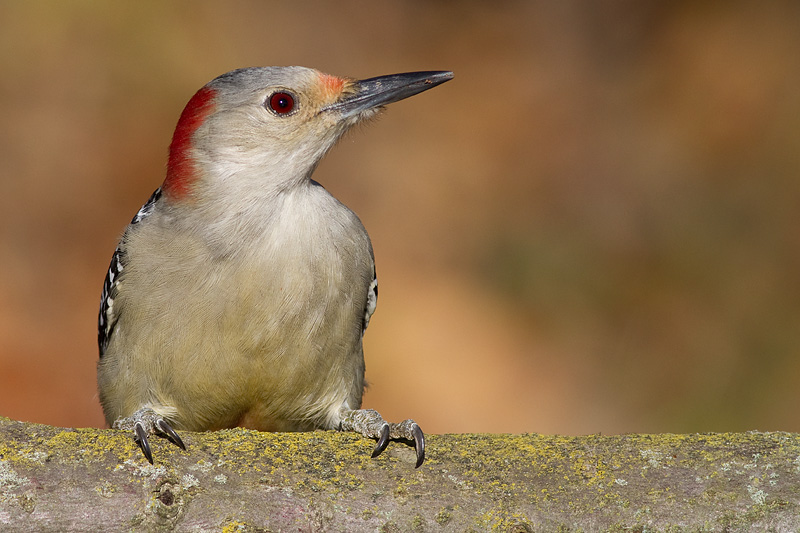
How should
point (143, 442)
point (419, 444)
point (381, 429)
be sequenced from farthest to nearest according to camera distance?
point (381, 429), point (419, 444), point (143, 442)

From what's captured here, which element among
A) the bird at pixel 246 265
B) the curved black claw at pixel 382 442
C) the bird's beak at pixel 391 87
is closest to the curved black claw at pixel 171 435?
the bird at pixel 246 265

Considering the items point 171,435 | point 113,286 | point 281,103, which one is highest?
point 281,103

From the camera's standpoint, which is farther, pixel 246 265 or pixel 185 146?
pixel 185 146

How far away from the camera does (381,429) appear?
13.7 ft

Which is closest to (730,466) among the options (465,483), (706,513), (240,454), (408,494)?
(706,513)

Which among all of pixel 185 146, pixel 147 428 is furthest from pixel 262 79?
pixel 147 428

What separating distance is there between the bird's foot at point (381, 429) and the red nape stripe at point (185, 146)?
60.8 inches

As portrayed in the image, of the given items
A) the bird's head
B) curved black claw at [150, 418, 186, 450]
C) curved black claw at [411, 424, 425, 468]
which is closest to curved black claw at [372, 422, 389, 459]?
curved black claw at [411, 424, 425, 468]

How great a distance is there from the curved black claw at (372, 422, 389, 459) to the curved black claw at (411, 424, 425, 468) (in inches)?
5.7

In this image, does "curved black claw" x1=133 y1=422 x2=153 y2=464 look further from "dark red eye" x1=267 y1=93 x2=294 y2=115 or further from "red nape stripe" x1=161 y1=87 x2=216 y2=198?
"dark red eye" x1=267 y1=93 x2=294 y2=115

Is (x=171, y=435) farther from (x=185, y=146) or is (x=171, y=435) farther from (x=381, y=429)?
(x=185, y=146)

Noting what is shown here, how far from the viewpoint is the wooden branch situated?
3217mm

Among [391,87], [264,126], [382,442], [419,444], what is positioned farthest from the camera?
[391,87]

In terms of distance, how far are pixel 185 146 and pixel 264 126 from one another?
493mm
